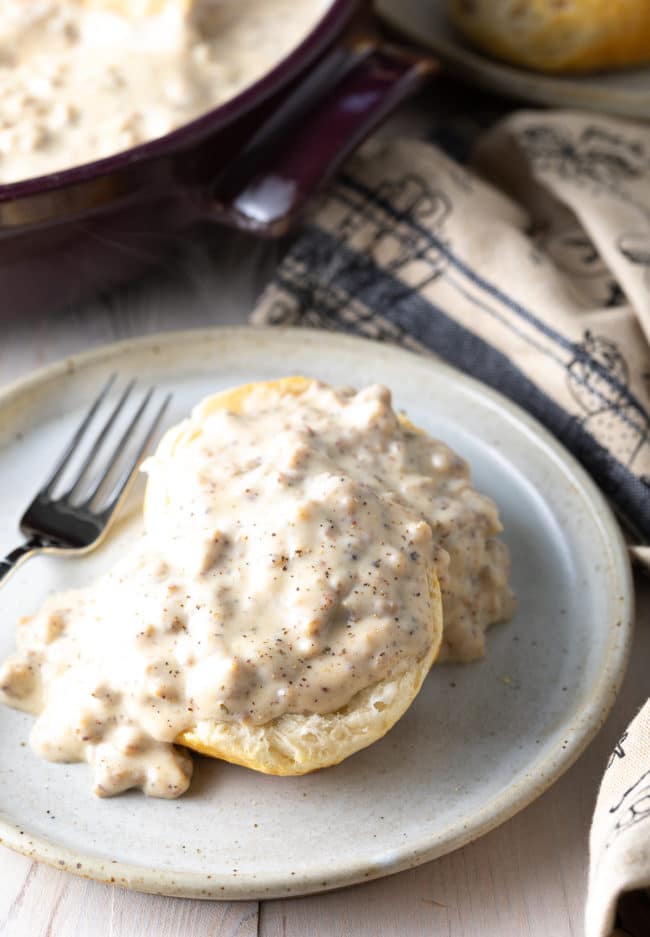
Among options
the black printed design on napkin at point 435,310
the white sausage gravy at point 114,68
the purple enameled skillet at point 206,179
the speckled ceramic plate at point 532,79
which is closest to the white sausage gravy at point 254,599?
the black printed design on napkin at point 435,310

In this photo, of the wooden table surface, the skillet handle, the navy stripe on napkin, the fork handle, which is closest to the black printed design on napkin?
the navy stripe on napkin

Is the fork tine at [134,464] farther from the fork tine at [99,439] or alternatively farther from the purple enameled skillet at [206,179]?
the purple enameled skillet at [206,179]

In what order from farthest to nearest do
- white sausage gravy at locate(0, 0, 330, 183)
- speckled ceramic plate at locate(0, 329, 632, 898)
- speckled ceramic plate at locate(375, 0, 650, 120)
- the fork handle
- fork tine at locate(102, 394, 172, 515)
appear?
speckled ceramic plate at locate(375, 0, 650, 120), white sausage gravy at locate(0, 0, 330, 183), fork tine at locate(102, 394, 172, 515), the fork handle, speckled ceramic plate at locate(0, 329, 632, 898)

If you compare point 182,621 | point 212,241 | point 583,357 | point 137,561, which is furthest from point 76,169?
point 583,357

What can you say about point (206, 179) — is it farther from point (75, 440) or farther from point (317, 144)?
point (75, 440)

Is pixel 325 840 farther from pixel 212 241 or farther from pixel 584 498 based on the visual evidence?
pixel 212 241

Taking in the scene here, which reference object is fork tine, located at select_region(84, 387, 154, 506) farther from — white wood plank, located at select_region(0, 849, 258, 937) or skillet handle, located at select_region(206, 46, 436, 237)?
white wood plank, located at select_region(0, 849, 258, 937)

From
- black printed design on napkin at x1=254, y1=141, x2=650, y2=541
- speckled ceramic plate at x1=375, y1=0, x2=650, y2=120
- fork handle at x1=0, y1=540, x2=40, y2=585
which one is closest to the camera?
fork handle at x1=0, y1=540, x2=40, y2=585
